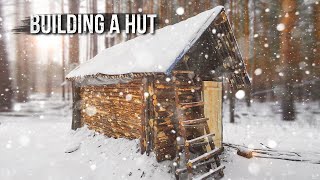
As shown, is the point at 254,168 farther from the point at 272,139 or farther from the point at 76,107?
the point at 76,107

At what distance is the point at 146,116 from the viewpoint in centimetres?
724

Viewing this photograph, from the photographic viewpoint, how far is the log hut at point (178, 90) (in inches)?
266

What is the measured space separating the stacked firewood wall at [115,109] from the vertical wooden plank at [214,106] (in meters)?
2.29

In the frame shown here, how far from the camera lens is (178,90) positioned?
762cm

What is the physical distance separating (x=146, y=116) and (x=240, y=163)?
3521mm

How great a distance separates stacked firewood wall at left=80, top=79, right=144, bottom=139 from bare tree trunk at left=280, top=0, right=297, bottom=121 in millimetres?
12467

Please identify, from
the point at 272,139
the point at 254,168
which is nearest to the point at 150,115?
the point at 254,168

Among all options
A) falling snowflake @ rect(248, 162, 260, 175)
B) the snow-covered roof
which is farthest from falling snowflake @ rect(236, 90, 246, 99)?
the snow-covered roof

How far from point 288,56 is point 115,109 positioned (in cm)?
1324

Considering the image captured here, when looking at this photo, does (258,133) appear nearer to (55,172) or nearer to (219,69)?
(219,69)

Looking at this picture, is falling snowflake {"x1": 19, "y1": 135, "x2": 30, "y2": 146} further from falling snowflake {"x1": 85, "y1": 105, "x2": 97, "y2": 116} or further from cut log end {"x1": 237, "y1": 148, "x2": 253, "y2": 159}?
cut log end {"x1": 237, "y1": 148, "x2": 253, "y2": 159}

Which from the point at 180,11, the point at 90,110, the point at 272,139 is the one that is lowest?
the point at 272,139

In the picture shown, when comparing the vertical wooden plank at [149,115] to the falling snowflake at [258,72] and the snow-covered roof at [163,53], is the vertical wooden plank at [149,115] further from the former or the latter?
the falling snowflake at [258,72]

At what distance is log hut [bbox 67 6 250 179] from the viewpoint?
6766 mm
